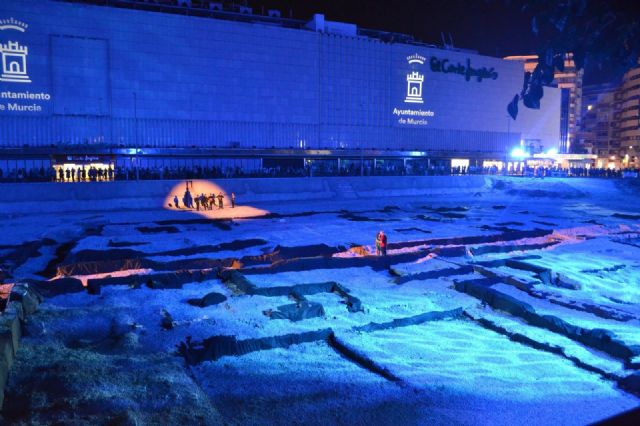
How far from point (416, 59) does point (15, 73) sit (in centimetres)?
3802

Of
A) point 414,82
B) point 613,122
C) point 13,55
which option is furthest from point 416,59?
point 613,122

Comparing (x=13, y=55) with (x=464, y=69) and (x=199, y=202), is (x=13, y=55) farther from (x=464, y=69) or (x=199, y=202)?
(x=464, y=69)

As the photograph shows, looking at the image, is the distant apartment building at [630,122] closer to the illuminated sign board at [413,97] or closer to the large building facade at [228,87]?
the large building facade at [228,87]

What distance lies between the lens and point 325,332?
8.83 m

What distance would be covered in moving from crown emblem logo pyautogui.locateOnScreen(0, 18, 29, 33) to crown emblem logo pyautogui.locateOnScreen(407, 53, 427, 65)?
1422 inches

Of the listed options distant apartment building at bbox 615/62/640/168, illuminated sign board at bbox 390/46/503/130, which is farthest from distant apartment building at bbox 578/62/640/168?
illuminated sign board at bbox 390/46/503/130

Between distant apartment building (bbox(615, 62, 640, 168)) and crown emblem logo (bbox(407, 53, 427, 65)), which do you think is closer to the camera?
crown emblem logo (bbox(407, 53, 427, 65))

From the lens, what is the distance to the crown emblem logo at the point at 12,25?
36.6 meters

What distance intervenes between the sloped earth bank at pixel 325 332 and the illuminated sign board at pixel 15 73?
22347 mm

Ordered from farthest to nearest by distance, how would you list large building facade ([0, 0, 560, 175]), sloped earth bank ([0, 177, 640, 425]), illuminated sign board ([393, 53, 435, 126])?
1. illuminated sign board ([393, 53, 435, 126])
2. large building facade ([0, 0, 560, 175])
3. sloped earth bank ([0, 177, 640, 425])

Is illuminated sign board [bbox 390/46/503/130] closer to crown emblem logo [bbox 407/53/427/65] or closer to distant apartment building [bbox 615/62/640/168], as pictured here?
crown emblem logo [bbox 407/53/427/65]

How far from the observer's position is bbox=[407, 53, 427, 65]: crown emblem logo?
54.4m

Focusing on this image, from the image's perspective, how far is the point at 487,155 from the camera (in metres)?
60.7

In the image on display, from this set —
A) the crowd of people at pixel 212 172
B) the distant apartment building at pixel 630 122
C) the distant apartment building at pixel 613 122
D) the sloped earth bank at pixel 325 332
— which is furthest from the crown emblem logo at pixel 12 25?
the distant apartment building at pixel 630 122
